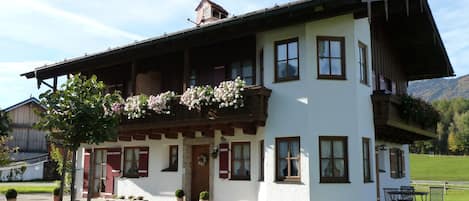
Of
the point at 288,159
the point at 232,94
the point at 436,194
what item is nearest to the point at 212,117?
the point at 232,94

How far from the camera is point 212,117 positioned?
1432cm

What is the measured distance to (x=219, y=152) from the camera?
1580 cm

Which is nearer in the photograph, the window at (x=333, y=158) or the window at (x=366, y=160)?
the window at (x=333, y=158)

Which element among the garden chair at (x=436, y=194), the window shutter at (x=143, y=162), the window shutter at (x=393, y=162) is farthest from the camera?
the window shutter at (x=393, y=162)

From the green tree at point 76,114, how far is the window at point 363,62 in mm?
7254

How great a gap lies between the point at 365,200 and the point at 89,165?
38.3ft

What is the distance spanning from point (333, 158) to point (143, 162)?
760cm

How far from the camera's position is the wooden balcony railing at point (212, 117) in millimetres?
13648

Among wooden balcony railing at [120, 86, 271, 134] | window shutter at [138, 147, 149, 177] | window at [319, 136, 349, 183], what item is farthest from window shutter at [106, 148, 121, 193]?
window at [319, 136, 349, 183]

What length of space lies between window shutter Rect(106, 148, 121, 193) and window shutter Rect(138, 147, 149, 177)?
1.24m

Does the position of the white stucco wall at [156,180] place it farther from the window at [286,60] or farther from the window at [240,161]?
the window at [286,60]

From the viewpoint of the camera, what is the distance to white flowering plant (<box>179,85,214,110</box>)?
1432 centimetres

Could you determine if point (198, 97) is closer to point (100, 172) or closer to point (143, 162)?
point (143, 162)

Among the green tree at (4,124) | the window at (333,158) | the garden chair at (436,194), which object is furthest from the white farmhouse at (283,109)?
the green tree at (4,124)
